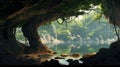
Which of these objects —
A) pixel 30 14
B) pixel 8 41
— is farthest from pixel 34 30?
pixel 30 14

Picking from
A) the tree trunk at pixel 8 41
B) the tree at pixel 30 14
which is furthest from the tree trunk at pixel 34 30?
the tree trunk at pixel 8 41

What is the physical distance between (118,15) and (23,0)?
1290 cm

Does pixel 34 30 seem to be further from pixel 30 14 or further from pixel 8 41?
pixel 30 14

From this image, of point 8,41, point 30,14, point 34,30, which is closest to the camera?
point 30,14

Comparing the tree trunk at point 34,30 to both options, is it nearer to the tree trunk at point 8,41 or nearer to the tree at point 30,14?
the tree at point 30,14

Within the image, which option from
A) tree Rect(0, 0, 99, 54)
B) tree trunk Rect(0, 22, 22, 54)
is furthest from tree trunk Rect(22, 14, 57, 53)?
tree trunk Rect(0, 22, 22, 54)

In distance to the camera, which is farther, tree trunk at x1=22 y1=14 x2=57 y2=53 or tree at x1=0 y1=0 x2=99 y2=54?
tree trunk at x1=22 y1=14 x2=57 y2=53

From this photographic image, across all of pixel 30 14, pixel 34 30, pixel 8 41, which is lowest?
pixel 8 41

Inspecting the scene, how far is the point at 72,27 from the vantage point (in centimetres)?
14962

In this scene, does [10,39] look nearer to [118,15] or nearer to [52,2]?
[52,2]

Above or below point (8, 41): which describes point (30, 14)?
above

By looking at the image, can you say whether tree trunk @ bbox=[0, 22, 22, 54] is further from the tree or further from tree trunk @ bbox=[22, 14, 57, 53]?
tree trunk @ bbox=[22, 14, 57, 53]

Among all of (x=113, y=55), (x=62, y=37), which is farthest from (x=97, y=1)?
(x=62, y=37)

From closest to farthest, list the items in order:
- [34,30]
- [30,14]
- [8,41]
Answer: [30,14]
[8,41]
[34,30]
